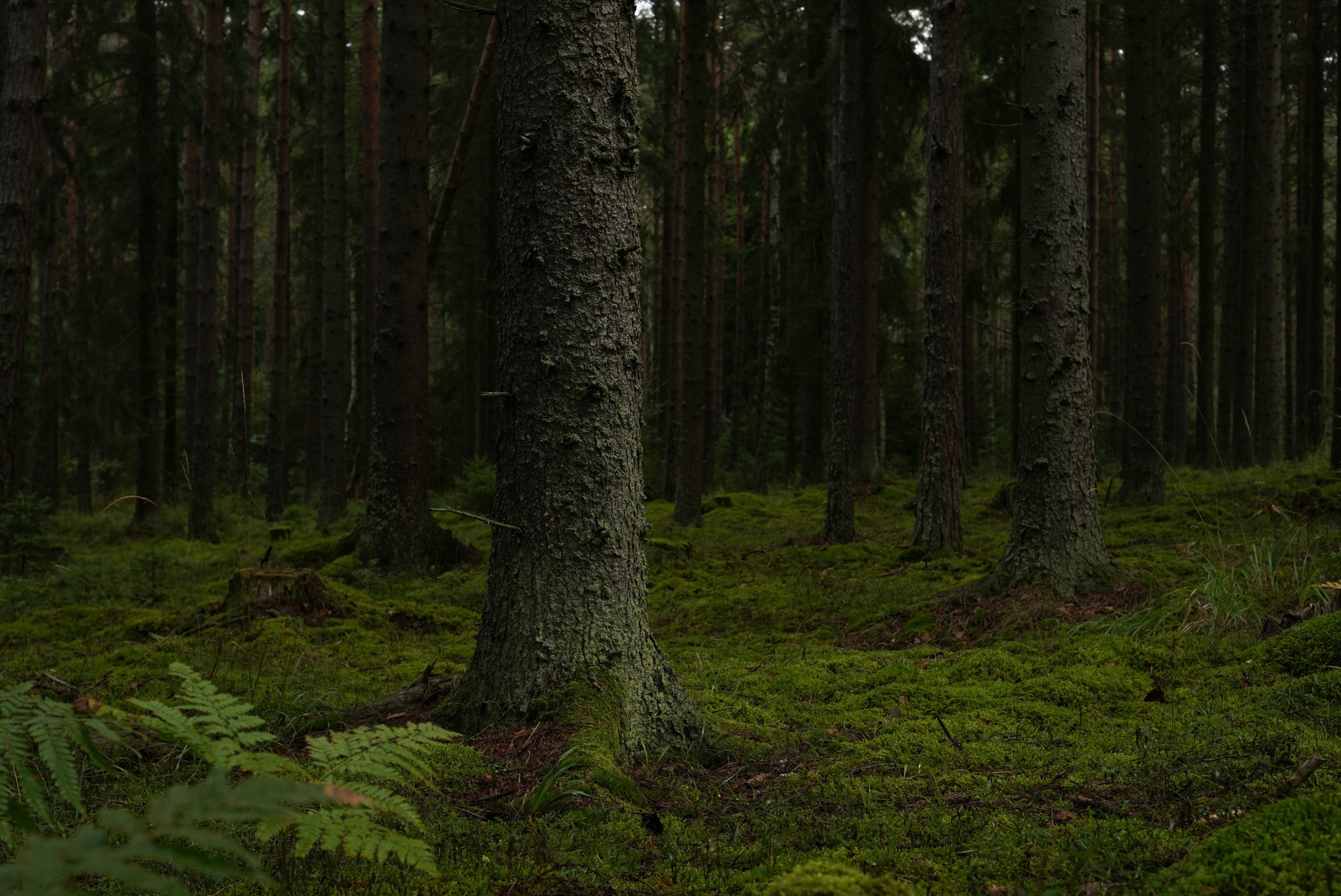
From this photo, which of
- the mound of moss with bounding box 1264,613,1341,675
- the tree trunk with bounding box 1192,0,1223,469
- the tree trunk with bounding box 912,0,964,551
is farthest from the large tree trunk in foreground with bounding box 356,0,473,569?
the tree trunk with bounding box 1192,0,1223,469

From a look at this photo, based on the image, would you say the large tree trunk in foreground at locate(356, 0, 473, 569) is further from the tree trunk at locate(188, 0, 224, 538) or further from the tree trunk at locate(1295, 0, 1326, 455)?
the tree trunk at locate(1295, 0, 1326, 455)

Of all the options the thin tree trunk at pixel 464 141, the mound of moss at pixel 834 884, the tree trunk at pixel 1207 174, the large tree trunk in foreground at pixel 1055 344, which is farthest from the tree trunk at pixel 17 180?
the tree trunk at pixel 1207 174

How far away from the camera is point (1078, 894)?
7.11ft

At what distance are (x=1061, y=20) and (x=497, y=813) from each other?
634 centimetres

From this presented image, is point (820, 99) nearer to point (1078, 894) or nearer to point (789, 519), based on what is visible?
point (789, 519)

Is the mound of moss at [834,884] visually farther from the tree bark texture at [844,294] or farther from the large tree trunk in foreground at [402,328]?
the tree bark texture at [844,294]

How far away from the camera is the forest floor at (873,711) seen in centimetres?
235

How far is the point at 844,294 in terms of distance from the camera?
962cm

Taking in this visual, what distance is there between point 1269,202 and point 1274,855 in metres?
15.2

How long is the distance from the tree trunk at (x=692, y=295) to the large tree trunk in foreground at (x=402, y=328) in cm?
359

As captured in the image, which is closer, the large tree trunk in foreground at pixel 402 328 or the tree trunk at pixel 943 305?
the tree trunk at pixel 943 305

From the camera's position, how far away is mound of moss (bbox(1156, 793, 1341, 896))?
1968mm

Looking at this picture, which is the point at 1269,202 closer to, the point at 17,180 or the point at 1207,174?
the point at 1207,174

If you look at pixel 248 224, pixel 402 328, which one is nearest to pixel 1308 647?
pixel 402 328
